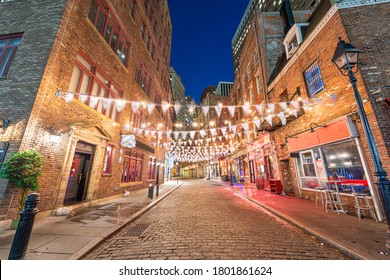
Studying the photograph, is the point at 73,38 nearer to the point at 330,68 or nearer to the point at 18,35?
the point at 18,35

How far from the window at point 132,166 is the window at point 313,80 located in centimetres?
1271

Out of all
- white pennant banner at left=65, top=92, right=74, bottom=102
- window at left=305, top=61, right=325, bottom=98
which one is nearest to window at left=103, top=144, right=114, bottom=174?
white pennant banner at left=65, top=92, right=74, bottom=102

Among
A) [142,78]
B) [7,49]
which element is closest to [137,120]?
[142,78]

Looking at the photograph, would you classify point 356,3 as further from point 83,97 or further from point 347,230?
point 83,97

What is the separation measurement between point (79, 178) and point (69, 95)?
4.28 metres

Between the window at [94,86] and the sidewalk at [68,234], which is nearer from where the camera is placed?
the sidewalk at [68,234]

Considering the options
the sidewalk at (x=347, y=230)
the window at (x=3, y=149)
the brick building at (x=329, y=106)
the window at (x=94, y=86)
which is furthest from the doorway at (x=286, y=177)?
the window at (x=3, y=149)

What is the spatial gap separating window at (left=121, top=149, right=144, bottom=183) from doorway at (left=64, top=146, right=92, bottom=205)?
3139 mm

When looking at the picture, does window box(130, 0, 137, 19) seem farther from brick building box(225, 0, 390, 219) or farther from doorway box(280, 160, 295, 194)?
doorway box(280, 160, 295, 194)

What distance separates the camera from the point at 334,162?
284 inches

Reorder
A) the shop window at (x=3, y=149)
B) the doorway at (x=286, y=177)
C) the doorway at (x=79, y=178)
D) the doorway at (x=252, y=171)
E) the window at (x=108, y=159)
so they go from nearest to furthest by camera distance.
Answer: the shop window at (x=3, y=149)
the doorway at (x=79, y=178)
the window at (x=108, y=159)
the doorway at (x=286, y=177)
the doorway at (x=252, y=171)

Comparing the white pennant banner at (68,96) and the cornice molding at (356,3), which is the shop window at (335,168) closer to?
the cornice molding at (356,3)

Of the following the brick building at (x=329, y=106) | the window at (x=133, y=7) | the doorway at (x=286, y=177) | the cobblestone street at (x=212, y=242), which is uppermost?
the window at (x=133, y=7)

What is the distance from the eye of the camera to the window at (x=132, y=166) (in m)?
11.6
